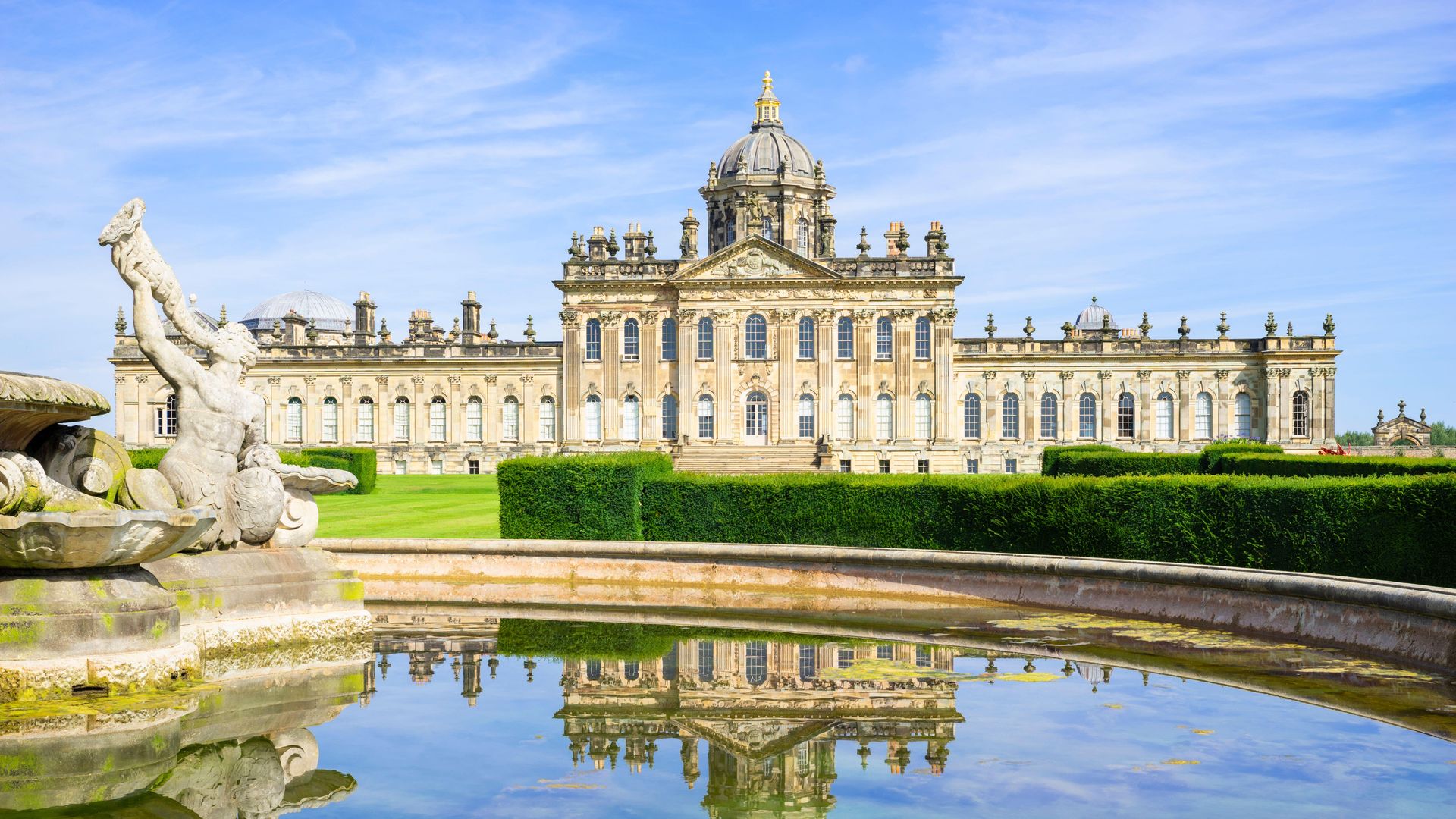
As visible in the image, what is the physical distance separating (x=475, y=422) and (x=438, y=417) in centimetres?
176

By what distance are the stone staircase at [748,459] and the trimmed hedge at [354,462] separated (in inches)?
423

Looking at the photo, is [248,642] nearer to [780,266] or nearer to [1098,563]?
[1098,563]

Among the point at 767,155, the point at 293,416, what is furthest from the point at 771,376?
the point at 293,416

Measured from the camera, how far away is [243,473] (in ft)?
38.9

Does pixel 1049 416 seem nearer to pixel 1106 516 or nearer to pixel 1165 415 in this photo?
pixel 1165 415

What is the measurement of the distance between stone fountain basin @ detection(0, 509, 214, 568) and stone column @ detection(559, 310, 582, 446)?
44.1m

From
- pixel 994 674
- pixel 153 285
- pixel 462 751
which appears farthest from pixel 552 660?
pixel 153 285

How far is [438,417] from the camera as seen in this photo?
57.8 metres

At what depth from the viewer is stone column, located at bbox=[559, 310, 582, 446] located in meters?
53.8

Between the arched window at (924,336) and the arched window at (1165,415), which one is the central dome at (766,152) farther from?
the arched window at (1165,415)

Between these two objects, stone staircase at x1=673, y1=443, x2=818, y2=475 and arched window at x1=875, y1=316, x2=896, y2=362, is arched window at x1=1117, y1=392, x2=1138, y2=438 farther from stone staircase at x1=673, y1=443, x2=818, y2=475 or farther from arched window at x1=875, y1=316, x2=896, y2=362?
stone staircase at x1=673, y1=443, x2=818, y2=475

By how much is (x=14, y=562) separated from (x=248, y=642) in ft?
7.91

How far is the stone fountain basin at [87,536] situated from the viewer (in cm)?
909

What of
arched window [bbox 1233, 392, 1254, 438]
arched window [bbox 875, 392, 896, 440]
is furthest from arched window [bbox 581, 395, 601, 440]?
arched window [bbox 1233, 392, 1254, 438]
